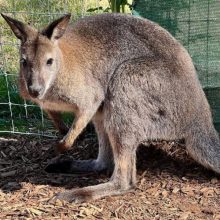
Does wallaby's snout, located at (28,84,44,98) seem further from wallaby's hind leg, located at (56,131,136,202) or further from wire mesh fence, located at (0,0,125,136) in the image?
wire mesh fence, located at (0,0,125,136)

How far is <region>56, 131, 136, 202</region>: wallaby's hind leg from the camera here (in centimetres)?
412

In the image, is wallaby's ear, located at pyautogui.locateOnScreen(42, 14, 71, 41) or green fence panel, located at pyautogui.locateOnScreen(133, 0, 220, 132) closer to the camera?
wallaby's ear, located at pyautogui.locateOnScreen(42, 14, 71, 41)

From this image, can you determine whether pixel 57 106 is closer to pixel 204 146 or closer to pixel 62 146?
pixel 62 146

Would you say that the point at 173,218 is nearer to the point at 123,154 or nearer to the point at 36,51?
the point at 123,154

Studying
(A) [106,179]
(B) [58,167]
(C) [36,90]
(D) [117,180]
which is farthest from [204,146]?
(C) [36,90]

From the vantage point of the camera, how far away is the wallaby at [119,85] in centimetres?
407

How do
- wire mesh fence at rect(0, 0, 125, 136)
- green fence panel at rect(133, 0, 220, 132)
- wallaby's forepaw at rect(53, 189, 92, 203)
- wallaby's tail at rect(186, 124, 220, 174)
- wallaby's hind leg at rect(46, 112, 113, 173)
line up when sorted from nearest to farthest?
1. wallaby's forepaw at rect(53, 189, 92, 203)
2. wallaby's tail at rect(186, 124, 220, 174)
3. wallaby's hind leg at rect(46, 112, 113, 173)
4. green fence panel at rect(133, 0, 220, 132)
5. wire mesh fence at rect(0, 0, 125, 136)

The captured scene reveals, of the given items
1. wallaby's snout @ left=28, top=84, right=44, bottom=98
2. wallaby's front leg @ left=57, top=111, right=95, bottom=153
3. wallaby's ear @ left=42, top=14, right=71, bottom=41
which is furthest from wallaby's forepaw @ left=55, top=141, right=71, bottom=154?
wallaby's ear @ left=42, top=14, right=71, bottom=41

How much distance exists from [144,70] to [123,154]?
64 cm

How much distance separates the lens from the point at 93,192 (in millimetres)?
4148

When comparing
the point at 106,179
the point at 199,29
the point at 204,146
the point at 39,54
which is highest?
the point at 199,29

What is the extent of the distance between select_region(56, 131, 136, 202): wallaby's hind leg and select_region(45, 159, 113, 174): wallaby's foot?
452 mm

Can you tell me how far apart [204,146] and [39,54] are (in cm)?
142

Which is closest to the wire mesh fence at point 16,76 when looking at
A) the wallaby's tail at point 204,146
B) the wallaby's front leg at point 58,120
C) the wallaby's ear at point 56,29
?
the wallaby's front leg at point 58,120
